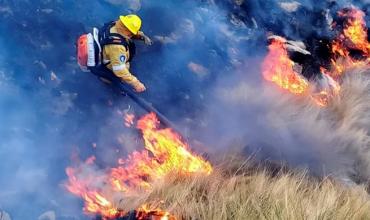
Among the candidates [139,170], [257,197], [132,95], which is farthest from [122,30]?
[257,197]

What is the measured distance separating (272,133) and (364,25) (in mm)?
3041

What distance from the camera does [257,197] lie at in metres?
5.84

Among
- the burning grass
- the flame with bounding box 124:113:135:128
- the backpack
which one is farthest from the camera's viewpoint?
the flame with bounding box 124:113:135:128

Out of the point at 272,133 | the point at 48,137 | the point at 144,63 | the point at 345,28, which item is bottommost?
the point at 48,137

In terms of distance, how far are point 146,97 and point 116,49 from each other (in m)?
1.02

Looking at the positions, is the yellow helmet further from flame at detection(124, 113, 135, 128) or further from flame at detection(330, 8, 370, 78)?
flame at detection(330, 8, 370, 78)

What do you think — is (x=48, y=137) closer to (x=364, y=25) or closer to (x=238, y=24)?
(x=238, y=24)

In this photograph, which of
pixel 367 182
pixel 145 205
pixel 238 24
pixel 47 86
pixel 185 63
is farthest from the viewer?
pixel 238 24

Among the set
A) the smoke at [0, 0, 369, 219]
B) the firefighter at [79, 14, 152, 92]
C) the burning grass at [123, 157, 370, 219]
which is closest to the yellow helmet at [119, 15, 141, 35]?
→ the firefighter at [79, 14, 152, 92]

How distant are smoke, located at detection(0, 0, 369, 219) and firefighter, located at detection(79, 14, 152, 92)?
1.64 feet

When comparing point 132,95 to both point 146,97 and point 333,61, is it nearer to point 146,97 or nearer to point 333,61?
point 146,97

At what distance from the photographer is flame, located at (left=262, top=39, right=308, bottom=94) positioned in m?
7.71

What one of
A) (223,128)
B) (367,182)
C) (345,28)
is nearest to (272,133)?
(223,128)

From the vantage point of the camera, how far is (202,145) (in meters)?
6.93
